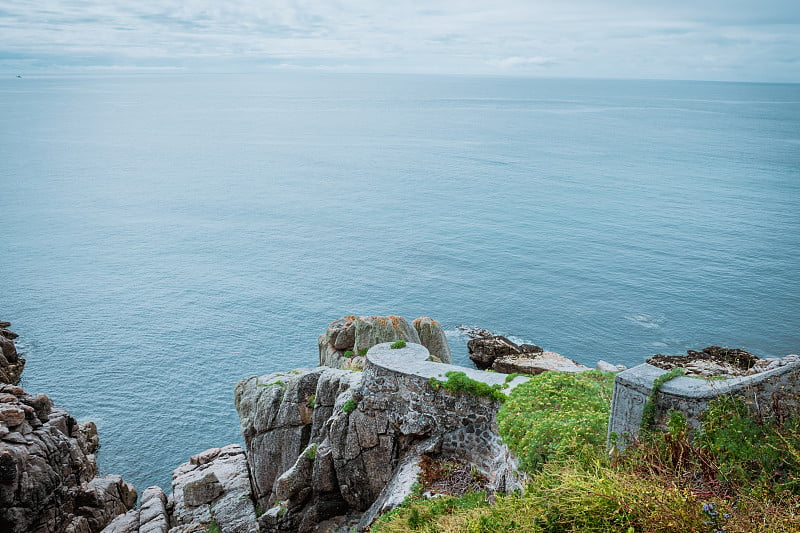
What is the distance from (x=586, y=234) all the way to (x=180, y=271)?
56.9 m

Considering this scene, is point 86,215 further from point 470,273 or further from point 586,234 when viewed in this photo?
point 586,234

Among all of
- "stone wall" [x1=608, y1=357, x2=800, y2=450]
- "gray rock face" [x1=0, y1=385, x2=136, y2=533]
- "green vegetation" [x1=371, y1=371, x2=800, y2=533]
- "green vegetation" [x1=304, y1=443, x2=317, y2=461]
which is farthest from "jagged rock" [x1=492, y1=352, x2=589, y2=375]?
"stone wall" [x1=608, y1=357, x2=800, y2=450]

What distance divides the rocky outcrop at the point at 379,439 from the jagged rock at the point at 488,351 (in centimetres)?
2657

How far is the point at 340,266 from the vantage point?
8106 cm

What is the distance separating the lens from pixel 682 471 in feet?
45.5

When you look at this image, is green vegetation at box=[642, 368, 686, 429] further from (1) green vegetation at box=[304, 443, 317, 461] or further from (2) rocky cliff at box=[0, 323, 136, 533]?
(2) rocky cliff at box=[0, 323, 136, 533]

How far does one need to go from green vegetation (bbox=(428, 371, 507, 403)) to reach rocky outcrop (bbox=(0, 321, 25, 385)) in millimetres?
43615

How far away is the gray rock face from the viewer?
106 ft

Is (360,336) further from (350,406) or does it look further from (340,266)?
(340,266)

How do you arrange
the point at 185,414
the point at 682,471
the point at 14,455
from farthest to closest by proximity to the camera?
the point at 185,414 < the point at 14,455 < the point at 682,471

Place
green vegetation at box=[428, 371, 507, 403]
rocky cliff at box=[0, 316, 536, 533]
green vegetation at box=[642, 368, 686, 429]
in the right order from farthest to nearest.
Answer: rocky cliff at box=[0, 316, 536, 533]
green vegetation at box=[428, 371, 507, 403]
green vegetation at box=[642, 368, 686, 429]

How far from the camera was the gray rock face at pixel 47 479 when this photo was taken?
1267 inches

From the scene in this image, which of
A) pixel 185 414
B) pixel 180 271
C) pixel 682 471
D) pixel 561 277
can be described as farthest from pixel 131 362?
pixel 682 471

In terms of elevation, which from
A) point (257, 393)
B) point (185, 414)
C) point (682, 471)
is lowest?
point (185, 414)
